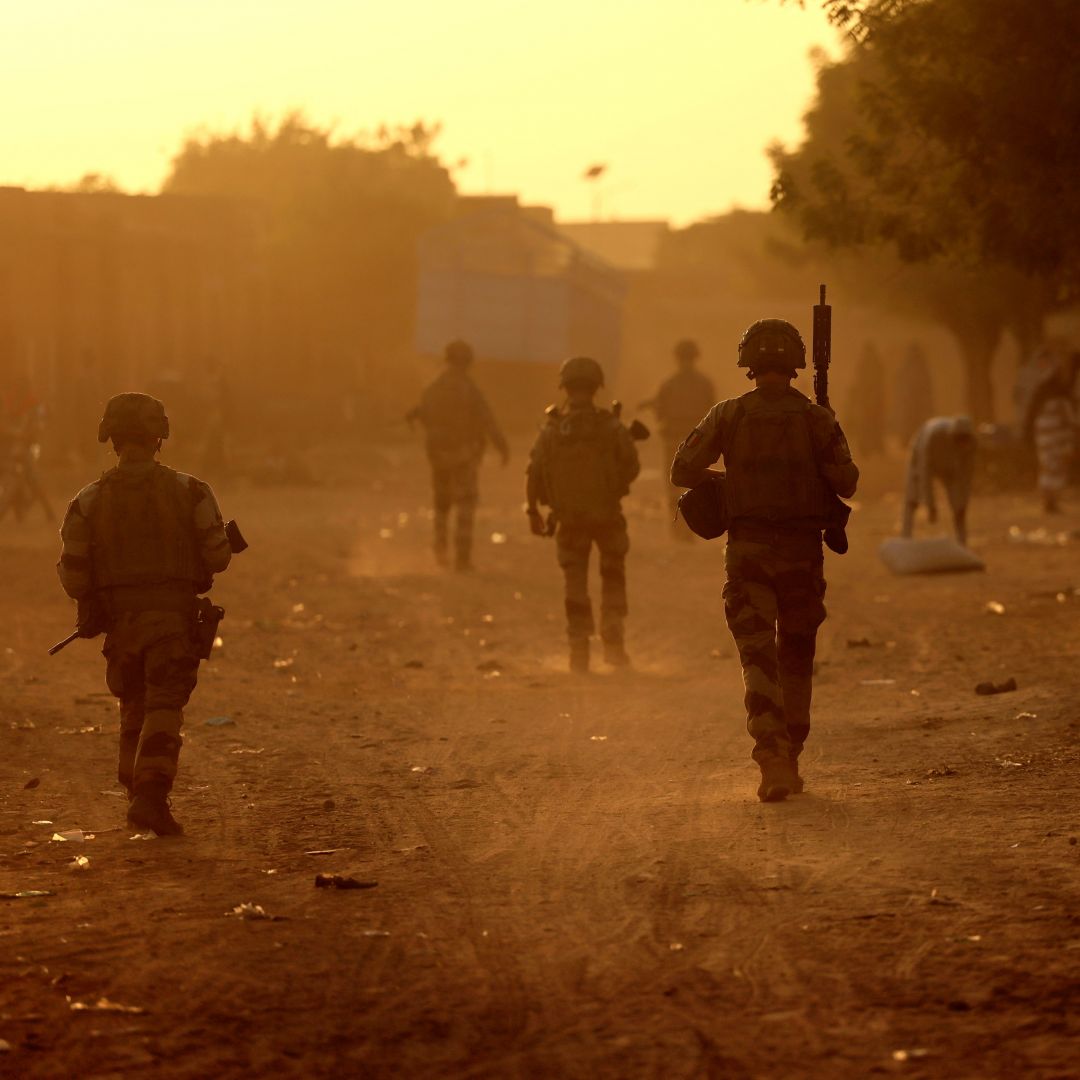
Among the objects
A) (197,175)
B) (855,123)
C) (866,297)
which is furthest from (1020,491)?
(197,175)

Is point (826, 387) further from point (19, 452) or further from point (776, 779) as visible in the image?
point (19, 452)

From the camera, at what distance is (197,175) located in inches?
3162

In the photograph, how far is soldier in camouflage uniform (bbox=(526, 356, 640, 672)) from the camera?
12.0 meters

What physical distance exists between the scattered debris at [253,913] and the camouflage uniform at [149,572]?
4.29ft

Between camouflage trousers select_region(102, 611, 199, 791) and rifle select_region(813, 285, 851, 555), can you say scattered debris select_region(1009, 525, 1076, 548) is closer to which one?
rifle select_region(813, 285, 851, 555)

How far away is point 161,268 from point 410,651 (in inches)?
988

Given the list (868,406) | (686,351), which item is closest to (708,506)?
(686,351)

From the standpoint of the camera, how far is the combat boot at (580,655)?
12375 mm

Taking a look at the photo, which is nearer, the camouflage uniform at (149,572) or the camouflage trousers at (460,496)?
the camouflage uniform at (149,572)

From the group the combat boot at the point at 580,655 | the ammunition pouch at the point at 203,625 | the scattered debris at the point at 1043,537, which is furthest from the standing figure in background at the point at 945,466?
the ammunition pouch at the point at 203,625

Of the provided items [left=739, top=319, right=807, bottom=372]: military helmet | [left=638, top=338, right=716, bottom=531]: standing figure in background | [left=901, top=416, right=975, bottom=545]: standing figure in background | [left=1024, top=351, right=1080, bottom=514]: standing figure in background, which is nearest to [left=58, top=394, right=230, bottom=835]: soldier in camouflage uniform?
[left=739, top=319, right=807, bottom=372]: military helmet

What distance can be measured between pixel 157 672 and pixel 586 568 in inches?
204

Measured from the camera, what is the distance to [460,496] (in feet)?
58.6

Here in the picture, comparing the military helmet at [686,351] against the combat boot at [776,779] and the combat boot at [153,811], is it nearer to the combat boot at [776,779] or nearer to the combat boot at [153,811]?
the combat boot at [776,779]
